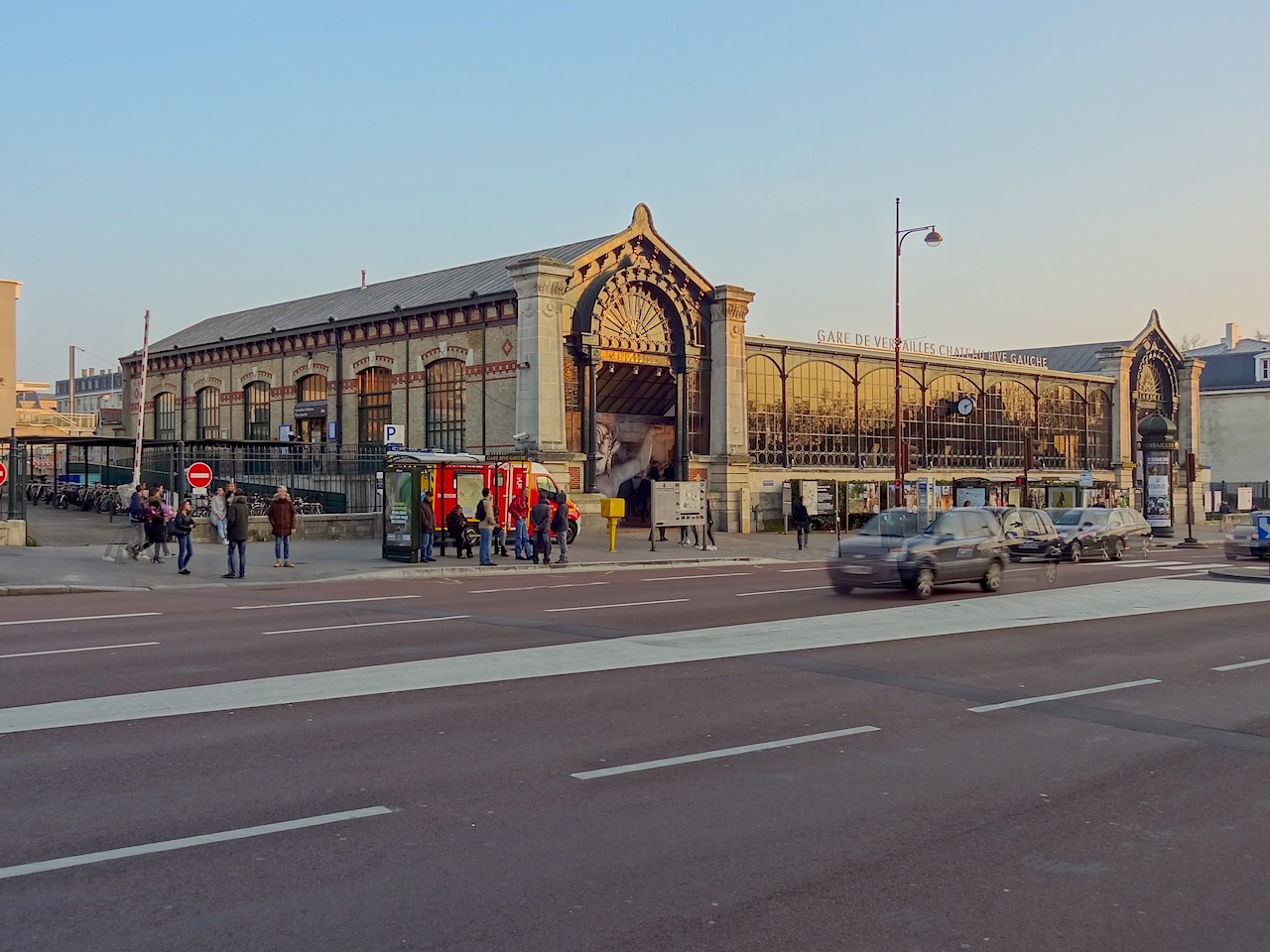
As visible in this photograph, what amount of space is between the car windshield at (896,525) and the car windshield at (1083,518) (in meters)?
14.5

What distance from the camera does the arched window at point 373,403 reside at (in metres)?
43.9

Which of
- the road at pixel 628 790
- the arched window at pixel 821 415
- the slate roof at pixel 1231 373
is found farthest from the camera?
the slate roof at pixel 1231 373

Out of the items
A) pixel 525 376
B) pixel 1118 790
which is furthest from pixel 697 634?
pixel 525 376

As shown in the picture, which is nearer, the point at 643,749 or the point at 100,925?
the point at 100,925

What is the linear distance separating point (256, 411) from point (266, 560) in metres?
24.8

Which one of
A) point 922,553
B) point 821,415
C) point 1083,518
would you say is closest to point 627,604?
point 922,553

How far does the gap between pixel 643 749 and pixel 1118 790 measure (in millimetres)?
3114

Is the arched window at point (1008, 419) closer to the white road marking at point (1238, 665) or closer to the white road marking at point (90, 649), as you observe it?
the white road marking at point (1238, 665)

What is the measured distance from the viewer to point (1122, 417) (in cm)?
6456

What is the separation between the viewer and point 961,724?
9281mm

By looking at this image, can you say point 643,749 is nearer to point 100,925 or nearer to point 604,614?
point 100,925

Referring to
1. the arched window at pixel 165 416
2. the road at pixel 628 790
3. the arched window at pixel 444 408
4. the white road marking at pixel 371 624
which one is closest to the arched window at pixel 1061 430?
the arched window at pixel 444 408

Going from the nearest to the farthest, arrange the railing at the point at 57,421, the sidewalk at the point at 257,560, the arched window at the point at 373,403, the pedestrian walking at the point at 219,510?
1. the sidewalk at the point at 257,560
2. the pedestrian walking at the point at 219,510
3. the arched window at the point at 373,403
4. the railing at the point at 57,421

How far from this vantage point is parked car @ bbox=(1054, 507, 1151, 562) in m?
32.9
